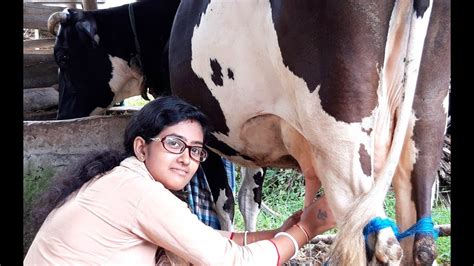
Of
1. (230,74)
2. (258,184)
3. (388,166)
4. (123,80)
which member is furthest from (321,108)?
(123,80)

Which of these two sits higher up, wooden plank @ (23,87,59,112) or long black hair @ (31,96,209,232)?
long black hair @ (31,96,209,232)

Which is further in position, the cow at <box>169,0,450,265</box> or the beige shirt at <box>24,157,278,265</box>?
the cow at <box>169,0,450,265</box>

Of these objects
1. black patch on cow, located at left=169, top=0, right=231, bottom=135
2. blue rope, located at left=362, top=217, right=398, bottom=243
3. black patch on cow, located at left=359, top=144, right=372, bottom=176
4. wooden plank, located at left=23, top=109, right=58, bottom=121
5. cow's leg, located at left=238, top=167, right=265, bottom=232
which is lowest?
cow's leg, located at left=238, top=167, right=265, bottom=232

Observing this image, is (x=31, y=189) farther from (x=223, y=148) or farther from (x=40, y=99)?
(x=40, y=99)

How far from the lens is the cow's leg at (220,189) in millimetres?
3270

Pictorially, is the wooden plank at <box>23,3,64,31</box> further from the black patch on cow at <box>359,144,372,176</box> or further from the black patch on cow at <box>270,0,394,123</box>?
the black patch on cow at <box>359,144,372,176</box>

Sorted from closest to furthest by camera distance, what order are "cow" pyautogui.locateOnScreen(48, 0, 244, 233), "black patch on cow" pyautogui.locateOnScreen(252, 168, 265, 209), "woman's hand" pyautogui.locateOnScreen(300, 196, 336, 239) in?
1. "woman's hand" pyautogui.locateOnScreen(300, 196, 336, 239)
2. "black patch on cow" pyautogui.locateOnScreen(252, 168, 265, 209)
3. "cow" pyautogui.locateOnScreen(48, 0, 244, 233)

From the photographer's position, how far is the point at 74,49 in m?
4.01

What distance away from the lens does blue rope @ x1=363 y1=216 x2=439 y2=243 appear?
175 cm

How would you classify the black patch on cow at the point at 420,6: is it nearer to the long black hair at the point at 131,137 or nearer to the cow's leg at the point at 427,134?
the cow's leg at the point at 427,134

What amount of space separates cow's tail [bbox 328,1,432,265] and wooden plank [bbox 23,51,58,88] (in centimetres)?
Result: 377

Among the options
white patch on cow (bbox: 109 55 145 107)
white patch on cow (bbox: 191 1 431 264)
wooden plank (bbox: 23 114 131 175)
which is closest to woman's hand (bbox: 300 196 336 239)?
white patch on cow (bbox: 191 1 431 264)

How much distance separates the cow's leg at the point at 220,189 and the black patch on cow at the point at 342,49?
4.89 feet
